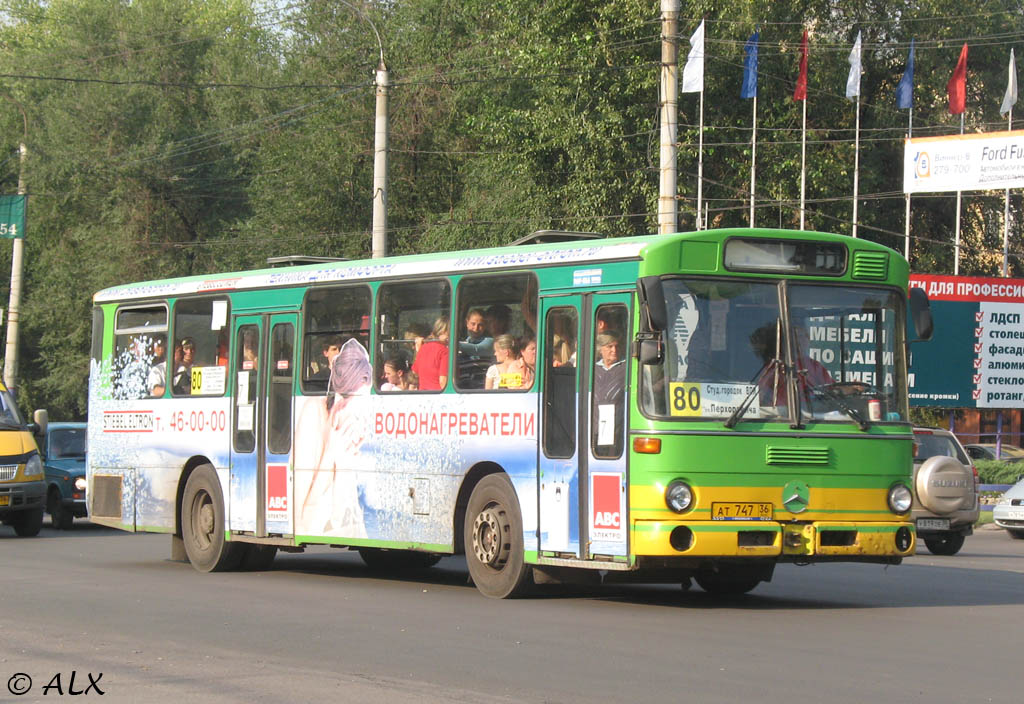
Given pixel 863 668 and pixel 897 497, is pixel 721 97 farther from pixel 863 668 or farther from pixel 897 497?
pixel 863 668

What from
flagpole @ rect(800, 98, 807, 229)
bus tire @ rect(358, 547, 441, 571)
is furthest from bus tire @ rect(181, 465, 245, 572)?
flagpole @ rect(800, 98, 807, 229)

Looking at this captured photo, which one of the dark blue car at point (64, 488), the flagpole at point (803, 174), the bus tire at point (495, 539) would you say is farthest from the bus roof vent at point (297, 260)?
the flagpole at point (803, 174)

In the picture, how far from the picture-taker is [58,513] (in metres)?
26.8

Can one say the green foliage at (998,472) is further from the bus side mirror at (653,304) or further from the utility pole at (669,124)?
the bus side mirror at (653,304)

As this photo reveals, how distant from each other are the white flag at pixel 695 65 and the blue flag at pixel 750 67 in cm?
924

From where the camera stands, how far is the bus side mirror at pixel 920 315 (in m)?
13.4

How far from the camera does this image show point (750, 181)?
4484 cm

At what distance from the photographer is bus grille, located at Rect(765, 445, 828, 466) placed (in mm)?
12586

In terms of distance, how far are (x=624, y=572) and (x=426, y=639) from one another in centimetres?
344

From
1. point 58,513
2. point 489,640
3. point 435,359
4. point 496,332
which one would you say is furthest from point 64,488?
point 489,640

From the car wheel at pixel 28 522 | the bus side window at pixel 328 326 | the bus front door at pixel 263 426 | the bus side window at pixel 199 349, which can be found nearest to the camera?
the bus side window at pixel 328 326

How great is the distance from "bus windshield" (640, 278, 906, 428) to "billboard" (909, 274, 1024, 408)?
25.4 m

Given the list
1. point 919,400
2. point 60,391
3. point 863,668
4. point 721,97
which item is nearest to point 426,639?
point 863,668

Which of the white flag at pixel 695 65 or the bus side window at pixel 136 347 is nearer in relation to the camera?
the bus side window at pixel 136 347
